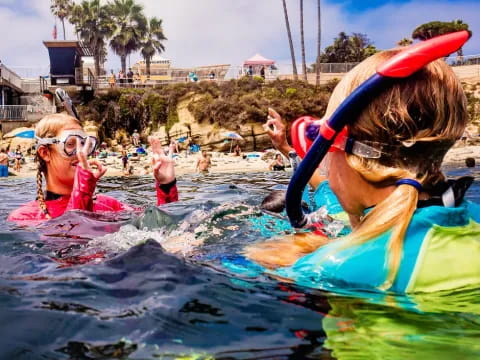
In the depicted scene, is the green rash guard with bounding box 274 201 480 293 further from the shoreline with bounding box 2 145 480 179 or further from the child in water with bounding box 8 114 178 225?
the shoreline with bounding box 2 145 480 179

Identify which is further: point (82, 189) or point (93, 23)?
point (93, 23)

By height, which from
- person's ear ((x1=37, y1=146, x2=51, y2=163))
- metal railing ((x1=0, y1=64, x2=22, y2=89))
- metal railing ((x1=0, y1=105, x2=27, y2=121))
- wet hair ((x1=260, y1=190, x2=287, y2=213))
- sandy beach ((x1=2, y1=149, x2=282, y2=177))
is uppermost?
metal railing ((x1=0, y1=64, x2=22, y2=89))

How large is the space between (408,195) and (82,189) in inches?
116

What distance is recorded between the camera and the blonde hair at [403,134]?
71.1 inches

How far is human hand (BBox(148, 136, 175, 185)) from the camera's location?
377 centimetres

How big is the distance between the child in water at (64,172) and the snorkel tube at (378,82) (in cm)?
226

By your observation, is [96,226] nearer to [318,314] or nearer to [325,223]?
[325,223]

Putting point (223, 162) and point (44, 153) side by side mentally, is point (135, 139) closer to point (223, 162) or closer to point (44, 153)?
point (223, 162)

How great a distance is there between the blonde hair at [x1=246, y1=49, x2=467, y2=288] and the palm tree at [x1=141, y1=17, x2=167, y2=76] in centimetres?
5298

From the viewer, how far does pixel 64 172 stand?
4.39 meters

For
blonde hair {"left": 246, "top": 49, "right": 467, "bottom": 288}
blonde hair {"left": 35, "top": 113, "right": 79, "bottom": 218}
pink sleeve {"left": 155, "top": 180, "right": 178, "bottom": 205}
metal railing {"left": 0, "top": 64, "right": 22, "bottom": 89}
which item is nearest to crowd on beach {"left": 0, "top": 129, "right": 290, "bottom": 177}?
metal railing {"left": 0, "top": 64, "right": 22, "bottom": 89}

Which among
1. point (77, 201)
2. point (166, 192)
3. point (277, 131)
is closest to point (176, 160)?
point (166, 192)

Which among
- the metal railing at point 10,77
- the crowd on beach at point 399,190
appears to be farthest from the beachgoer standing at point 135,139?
the crowd on beach at point 399,190

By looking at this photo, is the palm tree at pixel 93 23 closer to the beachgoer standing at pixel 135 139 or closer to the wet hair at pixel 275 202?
the beachgoer standing at pixel 135 139
